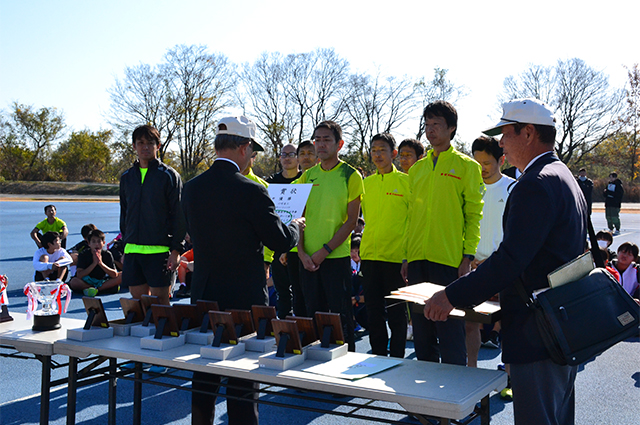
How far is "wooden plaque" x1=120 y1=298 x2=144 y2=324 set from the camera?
2.78m

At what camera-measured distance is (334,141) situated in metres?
4.19

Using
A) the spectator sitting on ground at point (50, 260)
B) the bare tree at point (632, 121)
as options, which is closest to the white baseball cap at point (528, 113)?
the spectator sitting on ground at point (50, 260)

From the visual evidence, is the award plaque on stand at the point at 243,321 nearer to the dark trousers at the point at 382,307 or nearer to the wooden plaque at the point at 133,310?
the wooden plaque at the point at 133,310

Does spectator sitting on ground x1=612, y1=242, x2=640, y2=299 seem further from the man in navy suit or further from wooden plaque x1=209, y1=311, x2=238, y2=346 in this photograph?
wooden plaque x1=209, y1=311, x2=238, y2=346

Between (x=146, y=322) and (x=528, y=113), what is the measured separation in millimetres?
2009

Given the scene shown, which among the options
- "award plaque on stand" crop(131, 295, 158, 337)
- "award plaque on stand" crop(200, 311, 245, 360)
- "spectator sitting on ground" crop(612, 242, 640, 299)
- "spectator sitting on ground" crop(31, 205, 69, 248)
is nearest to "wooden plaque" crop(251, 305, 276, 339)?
"award plaque on stand" crop(200, 311, 245, 360)

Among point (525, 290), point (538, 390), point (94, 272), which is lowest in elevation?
point (94, 272)

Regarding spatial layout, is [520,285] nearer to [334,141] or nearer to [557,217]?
[557,217]

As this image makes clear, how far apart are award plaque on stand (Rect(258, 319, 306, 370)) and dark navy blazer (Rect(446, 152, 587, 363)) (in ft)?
2.13

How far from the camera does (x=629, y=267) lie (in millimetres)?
6766

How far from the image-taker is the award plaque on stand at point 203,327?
8.18 feet

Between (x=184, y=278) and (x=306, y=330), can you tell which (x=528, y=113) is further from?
(x=184, y=278)

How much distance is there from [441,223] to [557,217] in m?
1.48

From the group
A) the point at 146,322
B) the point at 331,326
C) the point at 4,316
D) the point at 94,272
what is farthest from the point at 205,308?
the point at 94,272
